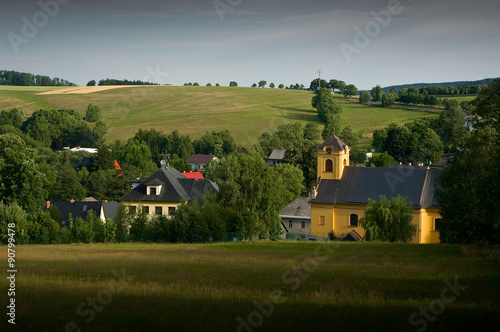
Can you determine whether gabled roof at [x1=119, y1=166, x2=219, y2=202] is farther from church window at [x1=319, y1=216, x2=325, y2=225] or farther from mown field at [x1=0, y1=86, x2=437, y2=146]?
mown field at [x1=0, y1=86, x2=437, y2=146]

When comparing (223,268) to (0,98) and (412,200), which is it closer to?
(412,200)

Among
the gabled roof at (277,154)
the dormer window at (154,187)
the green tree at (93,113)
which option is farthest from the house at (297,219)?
the green tree at (93,113)

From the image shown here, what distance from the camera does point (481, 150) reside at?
130 feet

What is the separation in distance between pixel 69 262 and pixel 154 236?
18.6 metres

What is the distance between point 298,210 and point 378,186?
11.1 metres

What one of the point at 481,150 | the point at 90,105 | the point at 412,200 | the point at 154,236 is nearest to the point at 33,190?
the point at 154,236

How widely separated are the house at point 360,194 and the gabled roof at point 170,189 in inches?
540

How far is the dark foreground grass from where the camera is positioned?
1527 centimetres

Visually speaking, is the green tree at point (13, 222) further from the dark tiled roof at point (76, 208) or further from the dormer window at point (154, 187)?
the dormer window at point (154, 187)

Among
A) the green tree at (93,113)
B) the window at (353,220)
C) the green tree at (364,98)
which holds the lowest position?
the window at (353,220)

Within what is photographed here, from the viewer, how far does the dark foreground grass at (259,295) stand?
50.1 feet

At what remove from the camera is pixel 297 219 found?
69.0 m

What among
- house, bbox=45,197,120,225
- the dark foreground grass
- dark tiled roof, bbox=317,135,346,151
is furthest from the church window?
the dark foreground grass

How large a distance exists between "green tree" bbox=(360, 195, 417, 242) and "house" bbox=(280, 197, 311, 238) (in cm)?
1644
